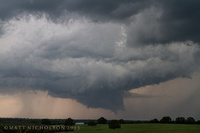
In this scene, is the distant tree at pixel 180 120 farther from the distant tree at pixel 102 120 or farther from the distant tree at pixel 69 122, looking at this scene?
the distant tree at pixel 69 122

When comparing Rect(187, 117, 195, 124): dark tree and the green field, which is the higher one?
Rect(187, 117, 195, 124): dark tree

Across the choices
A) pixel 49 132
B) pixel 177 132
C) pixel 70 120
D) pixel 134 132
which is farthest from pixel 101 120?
pixel 177 132

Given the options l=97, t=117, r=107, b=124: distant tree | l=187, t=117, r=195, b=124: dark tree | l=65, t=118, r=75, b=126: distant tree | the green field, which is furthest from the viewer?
l=97, t=117, r=107, b=124: distant tree

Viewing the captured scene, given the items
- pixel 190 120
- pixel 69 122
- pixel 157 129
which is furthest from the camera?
pixel 69 122

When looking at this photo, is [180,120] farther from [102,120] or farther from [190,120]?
[102,120]

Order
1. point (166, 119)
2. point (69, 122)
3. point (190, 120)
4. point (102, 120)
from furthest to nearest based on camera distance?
point (102, 120), point (166, 119), point (69, 122), point (190, 120)

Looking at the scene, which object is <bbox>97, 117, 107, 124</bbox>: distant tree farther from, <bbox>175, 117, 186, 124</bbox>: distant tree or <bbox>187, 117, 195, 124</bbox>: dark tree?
<bbox>187, 117, 195, 124</bbox>: dark tree

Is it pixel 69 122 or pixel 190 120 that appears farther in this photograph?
pixel 69 122

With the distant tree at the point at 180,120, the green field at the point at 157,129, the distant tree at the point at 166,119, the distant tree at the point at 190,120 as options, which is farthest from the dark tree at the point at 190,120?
the green field at the point at 157,129

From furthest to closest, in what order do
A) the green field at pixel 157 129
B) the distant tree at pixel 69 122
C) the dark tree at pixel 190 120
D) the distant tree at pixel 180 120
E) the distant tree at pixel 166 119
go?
1. the distant tree at pixel 166 119
2. the distant tree at pixel 69 122
3. the distant tree at pixel 180 120
4. the dark tree at pixel 190 120
5. the green field at pixel 157 129

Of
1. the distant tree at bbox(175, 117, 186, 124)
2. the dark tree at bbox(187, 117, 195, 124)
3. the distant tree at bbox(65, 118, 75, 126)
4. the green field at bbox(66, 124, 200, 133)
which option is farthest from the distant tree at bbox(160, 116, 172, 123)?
the distant tree at bbox(65, 118, 75, 126)

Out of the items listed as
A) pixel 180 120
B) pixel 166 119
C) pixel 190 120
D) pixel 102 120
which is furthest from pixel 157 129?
pixel 102 120

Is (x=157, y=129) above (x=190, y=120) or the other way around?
the other way around

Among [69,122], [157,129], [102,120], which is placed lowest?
[157,129]
